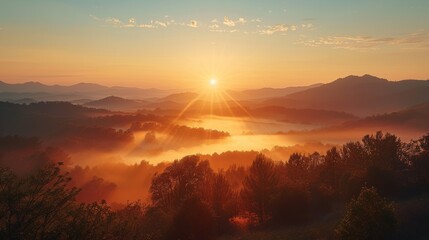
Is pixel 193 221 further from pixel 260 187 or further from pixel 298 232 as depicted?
pixel 260 187

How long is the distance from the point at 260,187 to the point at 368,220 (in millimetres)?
41129

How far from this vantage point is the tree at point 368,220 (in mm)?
34281

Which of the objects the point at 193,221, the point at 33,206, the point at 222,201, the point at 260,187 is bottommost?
the point at 222,201

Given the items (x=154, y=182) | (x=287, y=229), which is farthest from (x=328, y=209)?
(x=154, y=182)

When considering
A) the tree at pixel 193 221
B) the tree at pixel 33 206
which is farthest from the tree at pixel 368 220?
the tree at pixel 193 221

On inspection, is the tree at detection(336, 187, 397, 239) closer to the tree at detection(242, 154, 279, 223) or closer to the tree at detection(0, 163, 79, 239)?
the tree at detection(0, 163, 79, 239)

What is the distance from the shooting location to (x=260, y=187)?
75000 millimetres

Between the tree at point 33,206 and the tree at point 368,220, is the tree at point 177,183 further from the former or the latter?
the tree at point 33,206

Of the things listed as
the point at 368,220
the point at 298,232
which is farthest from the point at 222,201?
the point at 368,220

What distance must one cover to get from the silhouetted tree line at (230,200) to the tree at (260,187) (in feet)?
0.64

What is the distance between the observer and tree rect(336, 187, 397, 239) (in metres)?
34.3

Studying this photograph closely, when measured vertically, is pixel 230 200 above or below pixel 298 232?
below

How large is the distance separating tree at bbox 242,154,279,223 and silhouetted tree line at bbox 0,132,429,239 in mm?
195

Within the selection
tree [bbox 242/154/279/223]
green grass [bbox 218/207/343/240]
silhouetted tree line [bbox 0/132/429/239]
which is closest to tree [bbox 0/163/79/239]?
silhouetted tree line [bbox 0/132/429/239]
